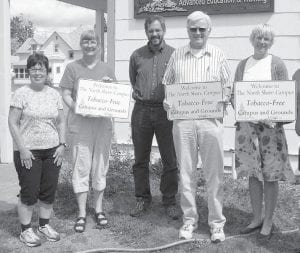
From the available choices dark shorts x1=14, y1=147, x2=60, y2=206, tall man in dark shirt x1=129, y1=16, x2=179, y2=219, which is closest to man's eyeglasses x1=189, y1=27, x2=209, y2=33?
tall man in dark shirt x1=129, y1=16, x2=179, y2=219

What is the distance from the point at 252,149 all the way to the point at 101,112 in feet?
4.88

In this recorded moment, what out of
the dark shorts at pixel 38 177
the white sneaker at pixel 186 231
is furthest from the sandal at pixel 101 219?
the white sneaker at pixel 186 231

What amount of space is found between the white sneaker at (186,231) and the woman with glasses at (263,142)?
646 mm

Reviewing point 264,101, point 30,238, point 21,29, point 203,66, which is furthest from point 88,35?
point 21,29

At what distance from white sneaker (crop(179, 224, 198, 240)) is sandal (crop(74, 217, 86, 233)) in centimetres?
99

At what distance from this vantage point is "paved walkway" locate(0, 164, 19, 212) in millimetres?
6100

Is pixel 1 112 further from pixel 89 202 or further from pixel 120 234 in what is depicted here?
pixel 120 234

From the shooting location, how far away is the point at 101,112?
4.91 metres

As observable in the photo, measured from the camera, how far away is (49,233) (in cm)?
483

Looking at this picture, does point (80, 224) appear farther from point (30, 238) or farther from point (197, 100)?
point (197, 100)

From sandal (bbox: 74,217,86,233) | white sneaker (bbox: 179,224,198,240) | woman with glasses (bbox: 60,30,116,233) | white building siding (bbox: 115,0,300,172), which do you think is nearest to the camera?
white sneaker (bbox: 179,224,198,240)

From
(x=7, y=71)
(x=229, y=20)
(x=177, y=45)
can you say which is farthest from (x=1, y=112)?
(x=229, y=20)

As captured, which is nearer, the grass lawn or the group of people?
the group of people

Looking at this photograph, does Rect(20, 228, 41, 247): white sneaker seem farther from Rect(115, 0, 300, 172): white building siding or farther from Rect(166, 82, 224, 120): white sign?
Rect(115, 0, 300, 172): white building siding
